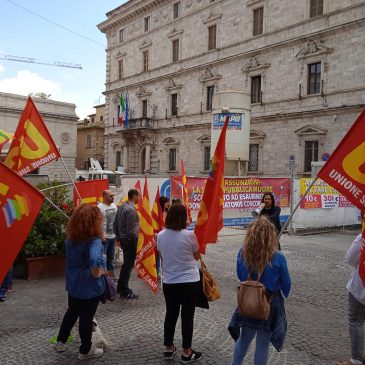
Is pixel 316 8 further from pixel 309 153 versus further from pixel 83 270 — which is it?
pixel 83 270

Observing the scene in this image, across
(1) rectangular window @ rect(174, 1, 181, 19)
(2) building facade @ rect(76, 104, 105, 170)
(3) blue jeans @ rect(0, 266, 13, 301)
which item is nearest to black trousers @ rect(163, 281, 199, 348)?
(3) blue jeans @ rect(0, 266, 13, 301)

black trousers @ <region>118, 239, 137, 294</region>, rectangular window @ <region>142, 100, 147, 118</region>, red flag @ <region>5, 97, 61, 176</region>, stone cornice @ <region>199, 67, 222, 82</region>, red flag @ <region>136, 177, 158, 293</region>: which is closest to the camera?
red flag @ <region>5, 97, 61, 176</region>

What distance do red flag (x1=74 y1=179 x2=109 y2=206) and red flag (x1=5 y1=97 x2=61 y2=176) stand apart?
80.9 inches

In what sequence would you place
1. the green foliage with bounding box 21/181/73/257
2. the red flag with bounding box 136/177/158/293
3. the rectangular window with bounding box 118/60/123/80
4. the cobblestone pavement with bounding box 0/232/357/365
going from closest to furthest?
1. the cobblestone pavement with bounding box 0/232/357/365
2. the red flag with bounding box 136/177/158/293
3. the green foliage with bounding box 21/181/73/257
4. the rectangular window with bounding box 118/60/123/80

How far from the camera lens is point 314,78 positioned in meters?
24.8

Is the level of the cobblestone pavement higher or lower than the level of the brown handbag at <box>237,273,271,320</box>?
lower

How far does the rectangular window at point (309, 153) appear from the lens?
24.6 meters

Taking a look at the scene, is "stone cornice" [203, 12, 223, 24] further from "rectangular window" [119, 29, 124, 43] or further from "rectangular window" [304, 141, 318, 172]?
"rectangular window" [304, 141, 318, 172]

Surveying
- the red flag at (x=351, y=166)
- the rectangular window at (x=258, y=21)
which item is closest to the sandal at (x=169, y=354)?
the red flag at (x=351, y=166)

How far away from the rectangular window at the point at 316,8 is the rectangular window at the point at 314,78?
3.01 metres

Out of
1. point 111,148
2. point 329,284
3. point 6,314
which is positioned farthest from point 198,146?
point 6,314

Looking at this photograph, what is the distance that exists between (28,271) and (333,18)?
22.9 metres

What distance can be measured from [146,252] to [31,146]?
2.27 meters

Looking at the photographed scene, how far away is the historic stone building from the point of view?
23.4 metres
